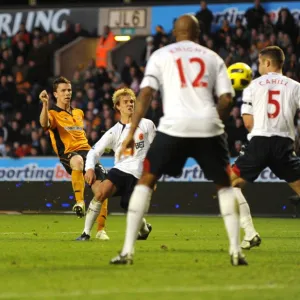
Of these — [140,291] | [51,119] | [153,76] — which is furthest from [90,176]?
[140,291]

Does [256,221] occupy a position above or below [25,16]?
below

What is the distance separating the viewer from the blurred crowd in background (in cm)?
2378

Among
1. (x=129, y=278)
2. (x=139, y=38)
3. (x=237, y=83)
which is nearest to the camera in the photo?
(x=129, y=278)

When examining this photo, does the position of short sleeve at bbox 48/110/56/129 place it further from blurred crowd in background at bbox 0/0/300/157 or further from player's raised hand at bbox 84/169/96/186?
blurred crowd in background at bbox 0/0/300/157

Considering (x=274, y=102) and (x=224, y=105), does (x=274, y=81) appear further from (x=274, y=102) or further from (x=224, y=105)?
(x=224, y=105)

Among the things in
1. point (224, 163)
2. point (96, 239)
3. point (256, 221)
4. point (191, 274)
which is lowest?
point (256, 221)

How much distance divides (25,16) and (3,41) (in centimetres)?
Answer: 98

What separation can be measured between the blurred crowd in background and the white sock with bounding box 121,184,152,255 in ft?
43.1

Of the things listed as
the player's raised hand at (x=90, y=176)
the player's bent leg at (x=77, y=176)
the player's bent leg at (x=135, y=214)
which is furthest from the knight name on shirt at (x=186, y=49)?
the player's bent leg at (x=77, y=176)

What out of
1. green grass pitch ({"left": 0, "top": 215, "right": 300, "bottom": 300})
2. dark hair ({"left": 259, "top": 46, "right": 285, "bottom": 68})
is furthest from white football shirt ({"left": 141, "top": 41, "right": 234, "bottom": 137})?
dark hair ({"left": 259, "top": 46, "right": 285, "bottom": 68})

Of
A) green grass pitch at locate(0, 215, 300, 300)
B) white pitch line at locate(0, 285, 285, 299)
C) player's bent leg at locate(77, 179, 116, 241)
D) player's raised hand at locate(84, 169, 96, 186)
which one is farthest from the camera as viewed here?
player's bent leg at locate(77, 179, 116, 241)

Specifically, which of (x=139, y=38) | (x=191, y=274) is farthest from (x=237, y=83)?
(x=139, y=38)

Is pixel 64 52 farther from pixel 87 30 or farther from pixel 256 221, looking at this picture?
pixel 256 221

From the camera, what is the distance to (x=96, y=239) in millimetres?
11820
